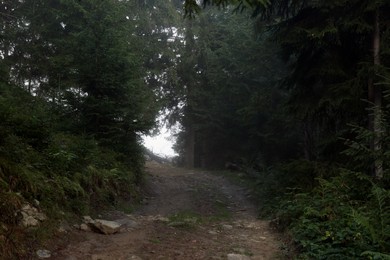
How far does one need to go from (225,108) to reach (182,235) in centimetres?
1587

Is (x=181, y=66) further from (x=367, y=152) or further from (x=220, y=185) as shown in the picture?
(x=367, y=152)

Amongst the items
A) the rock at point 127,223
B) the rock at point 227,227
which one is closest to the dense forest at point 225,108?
the rock at point 127,223

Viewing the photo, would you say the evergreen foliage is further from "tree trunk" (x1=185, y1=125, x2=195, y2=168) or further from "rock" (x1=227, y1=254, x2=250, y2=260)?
"tree trunk" (x1=185, y1=125, x2=195, y2=168)

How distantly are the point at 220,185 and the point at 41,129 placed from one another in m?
11.3

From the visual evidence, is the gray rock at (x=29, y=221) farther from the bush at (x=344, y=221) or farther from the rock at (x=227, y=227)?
the rock at (x=227, y=227)

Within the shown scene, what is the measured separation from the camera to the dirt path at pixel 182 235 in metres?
6.18

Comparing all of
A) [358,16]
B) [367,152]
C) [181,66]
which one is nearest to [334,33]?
[358,16]

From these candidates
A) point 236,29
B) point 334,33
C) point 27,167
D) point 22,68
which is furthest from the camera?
point 236,29

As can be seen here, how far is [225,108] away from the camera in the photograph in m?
23.0

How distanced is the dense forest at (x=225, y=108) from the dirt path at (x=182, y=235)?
0.63m

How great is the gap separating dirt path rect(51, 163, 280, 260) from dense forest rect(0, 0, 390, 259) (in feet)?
2.07

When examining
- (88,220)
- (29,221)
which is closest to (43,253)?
(29,221)

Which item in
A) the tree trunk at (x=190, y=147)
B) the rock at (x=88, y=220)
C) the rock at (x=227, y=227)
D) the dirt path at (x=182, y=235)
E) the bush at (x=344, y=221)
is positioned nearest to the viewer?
the bush at (x=344, y=221)

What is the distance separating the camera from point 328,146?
10.6 m
